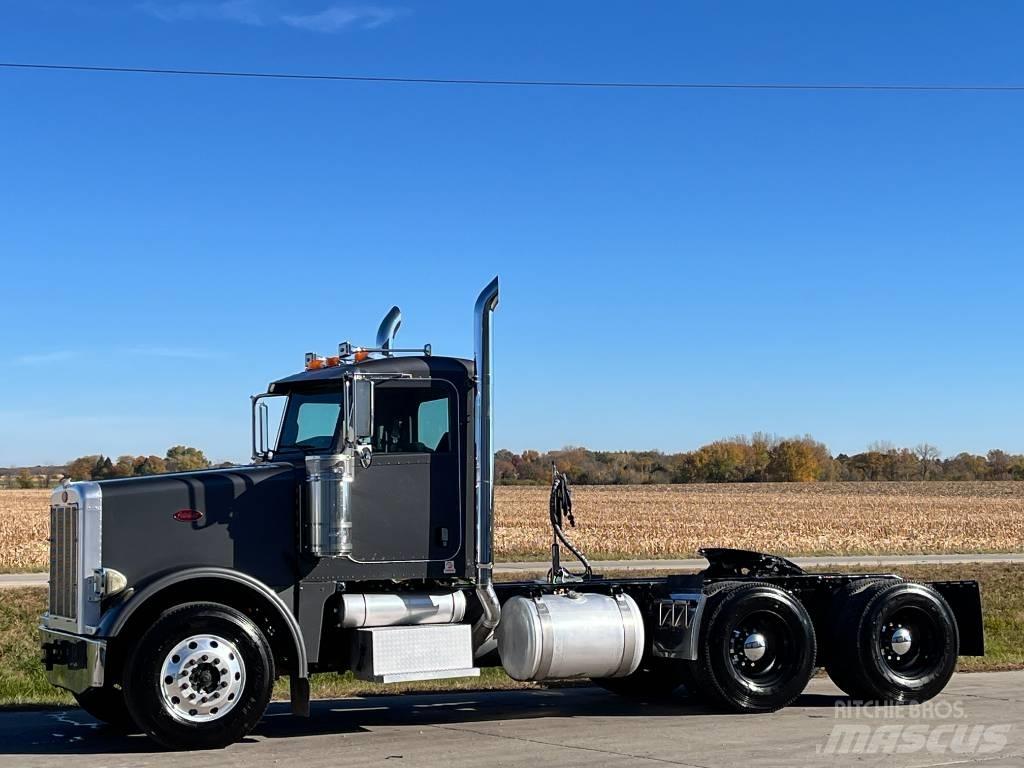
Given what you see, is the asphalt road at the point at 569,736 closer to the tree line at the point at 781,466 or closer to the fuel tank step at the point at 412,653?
the fuel tank step at the point at 412,653

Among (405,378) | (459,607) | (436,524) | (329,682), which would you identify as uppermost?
(405,378)

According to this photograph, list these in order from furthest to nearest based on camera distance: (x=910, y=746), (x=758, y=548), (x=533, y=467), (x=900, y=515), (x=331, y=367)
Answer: (x=900, y=515) → (x=758, y=548) → (x=533, y=467) → (x=331, y=367) → (x=910, y=746)

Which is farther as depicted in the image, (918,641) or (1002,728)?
(918,641)

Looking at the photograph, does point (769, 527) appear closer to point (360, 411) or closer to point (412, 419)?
point (412, 419)

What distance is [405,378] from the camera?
10688 millimetres

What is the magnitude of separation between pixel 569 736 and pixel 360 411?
9.89 feet

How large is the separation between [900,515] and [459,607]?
51016 millimetres

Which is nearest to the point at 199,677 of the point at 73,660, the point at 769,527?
the point at 73,660

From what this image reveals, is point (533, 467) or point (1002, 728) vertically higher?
point (533, 467)

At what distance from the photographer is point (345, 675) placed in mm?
14312

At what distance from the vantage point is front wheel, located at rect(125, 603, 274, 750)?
933 cm

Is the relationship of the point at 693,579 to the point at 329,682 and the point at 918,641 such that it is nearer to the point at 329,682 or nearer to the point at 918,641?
the point at 918,641

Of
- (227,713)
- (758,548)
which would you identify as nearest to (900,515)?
(758,548)

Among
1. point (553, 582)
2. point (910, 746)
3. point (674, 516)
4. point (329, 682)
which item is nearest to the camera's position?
point (910, 746)
